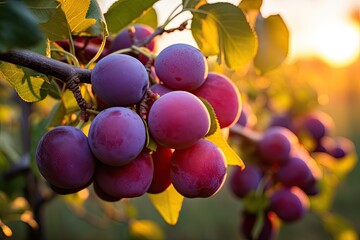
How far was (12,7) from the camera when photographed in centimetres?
33

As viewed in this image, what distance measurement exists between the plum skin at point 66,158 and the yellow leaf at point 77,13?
15 cm

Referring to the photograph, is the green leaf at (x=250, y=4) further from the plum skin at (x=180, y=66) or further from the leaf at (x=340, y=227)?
the leaf at (x=340, y=227)

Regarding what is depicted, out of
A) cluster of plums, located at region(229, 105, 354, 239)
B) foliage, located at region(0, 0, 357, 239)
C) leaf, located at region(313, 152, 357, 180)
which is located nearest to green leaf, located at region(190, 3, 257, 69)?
foliage, located at region(0, 0, 357, 239)

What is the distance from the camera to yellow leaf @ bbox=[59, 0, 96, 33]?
1.77 feet

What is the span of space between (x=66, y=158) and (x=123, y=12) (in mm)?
264

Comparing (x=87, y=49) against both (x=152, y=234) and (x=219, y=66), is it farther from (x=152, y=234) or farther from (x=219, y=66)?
(x=152, y=234)

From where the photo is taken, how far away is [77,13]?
551 mm

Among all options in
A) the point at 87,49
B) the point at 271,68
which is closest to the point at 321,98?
the point at 271,68

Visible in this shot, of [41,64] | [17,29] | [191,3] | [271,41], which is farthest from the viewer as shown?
[271,41]

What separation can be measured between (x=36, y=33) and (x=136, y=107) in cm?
21

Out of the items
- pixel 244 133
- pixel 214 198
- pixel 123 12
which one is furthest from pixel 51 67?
pixel 214 198

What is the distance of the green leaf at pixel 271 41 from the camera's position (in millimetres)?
797

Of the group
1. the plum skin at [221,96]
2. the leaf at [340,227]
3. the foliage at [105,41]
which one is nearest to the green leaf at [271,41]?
the foliage at [105,41]

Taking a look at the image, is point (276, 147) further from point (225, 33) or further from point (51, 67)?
point (51, 67)
